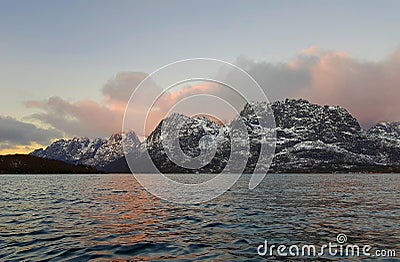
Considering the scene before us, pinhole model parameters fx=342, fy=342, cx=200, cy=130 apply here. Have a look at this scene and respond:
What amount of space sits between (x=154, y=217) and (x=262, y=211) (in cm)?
1309

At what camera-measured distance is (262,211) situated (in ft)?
134

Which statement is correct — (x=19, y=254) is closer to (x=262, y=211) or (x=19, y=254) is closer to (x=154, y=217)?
(x=154, y=217)

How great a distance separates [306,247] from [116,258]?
11.9 meters

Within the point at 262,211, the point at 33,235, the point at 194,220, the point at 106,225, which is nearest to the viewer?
the point at 33,235

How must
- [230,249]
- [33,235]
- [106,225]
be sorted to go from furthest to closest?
[106,225], [33,235], [230,249]

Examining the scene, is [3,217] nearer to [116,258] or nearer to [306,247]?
[116,258]

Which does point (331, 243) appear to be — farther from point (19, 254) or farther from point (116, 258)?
point (19, 254)

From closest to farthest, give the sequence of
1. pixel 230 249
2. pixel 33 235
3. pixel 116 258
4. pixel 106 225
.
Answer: pixel 116 258 → pixel 230 249 → pixel 33 235 → pixel 106 225

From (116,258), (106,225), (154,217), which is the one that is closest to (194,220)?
(154,217)

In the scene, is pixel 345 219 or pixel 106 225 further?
pixel 345 219

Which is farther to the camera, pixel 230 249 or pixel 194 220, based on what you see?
pixel 194 220

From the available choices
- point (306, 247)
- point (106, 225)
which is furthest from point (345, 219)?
point (106, 225)

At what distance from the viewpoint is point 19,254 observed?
2083 cm

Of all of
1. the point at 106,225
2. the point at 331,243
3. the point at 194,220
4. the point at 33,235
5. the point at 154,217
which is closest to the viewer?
the point at 331,243
